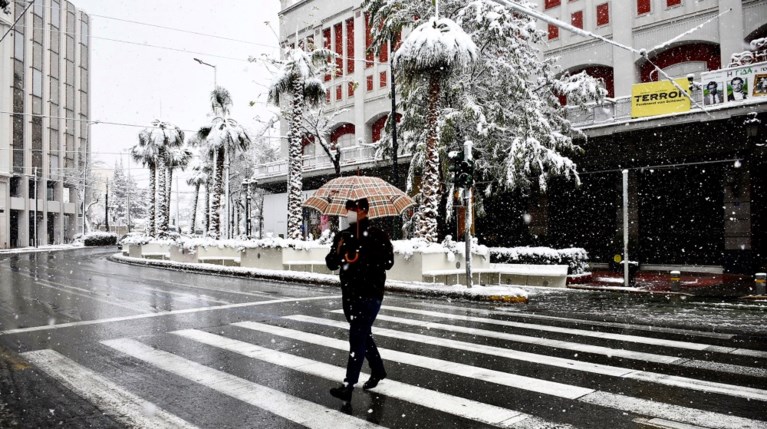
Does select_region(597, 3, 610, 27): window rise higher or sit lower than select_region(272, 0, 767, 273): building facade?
higher

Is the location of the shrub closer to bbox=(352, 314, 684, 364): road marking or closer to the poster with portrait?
the poster with portrait

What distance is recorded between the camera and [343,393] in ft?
17.4

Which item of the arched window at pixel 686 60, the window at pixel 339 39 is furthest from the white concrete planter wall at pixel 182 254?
the arched window at pixel 686 60

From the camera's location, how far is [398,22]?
21828 mm

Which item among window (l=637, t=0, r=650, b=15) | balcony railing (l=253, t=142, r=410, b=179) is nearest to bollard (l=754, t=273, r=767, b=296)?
window (l=637, t=0, r=650, b=15)

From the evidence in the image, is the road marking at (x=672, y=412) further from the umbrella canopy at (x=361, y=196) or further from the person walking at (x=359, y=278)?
the umbrella canopy at (x=361, y=196)

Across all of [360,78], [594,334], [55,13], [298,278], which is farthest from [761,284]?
[55,13]

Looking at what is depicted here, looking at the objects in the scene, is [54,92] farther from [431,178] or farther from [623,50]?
[623,50]

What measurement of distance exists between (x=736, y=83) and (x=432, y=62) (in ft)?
36.6

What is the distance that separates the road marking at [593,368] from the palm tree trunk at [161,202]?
41182 millimetres

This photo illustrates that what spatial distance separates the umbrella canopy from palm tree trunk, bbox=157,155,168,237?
32.1 metres

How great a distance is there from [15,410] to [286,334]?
164 inches

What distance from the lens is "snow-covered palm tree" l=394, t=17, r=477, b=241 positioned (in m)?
18.0

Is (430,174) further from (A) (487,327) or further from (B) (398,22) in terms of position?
(A) (487,327)
